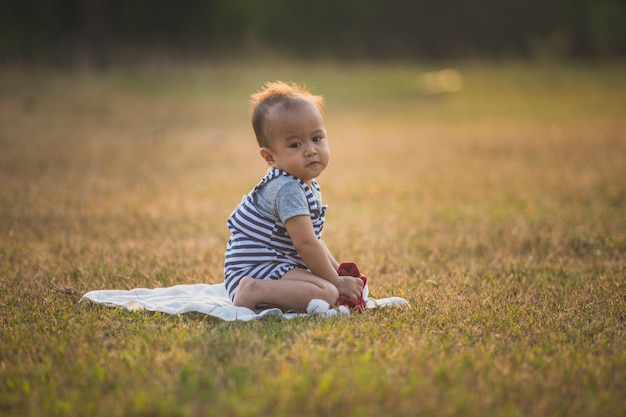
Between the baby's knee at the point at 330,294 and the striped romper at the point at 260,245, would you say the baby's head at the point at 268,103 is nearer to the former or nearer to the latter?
the striped romper at the point at 260,245

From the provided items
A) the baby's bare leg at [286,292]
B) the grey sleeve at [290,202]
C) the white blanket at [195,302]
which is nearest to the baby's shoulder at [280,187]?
the grey sleeve at [290,202]

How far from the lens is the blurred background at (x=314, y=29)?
2403 centimetres

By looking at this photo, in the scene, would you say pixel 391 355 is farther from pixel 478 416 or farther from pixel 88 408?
pixel 88 408

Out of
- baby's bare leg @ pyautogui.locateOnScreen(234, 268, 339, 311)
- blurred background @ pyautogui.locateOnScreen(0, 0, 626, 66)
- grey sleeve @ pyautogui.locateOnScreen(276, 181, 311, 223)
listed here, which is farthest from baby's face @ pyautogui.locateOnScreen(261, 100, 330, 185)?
blurred background @ pyautogui.locateOnScreen(0, 0, 626, 66)

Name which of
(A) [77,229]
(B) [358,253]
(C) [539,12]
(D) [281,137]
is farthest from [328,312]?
(C) [539,12]

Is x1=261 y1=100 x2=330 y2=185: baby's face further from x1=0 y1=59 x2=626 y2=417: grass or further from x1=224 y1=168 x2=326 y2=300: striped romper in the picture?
x1=0 y1=59 x2=626 y2=417: grass

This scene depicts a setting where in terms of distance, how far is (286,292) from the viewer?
3605 millimetres

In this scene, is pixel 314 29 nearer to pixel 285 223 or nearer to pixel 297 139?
pixel 297 139

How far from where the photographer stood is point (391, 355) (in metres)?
2.95

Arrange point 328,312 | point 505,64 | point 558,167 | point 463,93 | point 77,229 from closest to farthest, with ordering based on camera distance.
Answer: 1. point 328,312
2. point 77,229
3. point 558,167
4. point 463,93
5. point 505,64

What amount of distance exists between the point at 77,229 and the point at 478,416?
472cm

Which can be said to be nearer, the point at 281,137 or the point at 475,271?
the point at 281,137

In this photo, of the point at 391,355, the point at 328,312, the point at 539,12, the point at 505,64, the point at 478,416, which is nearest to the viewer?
the point at 478,416

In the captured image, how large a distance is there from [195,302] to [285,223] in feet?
2.27
